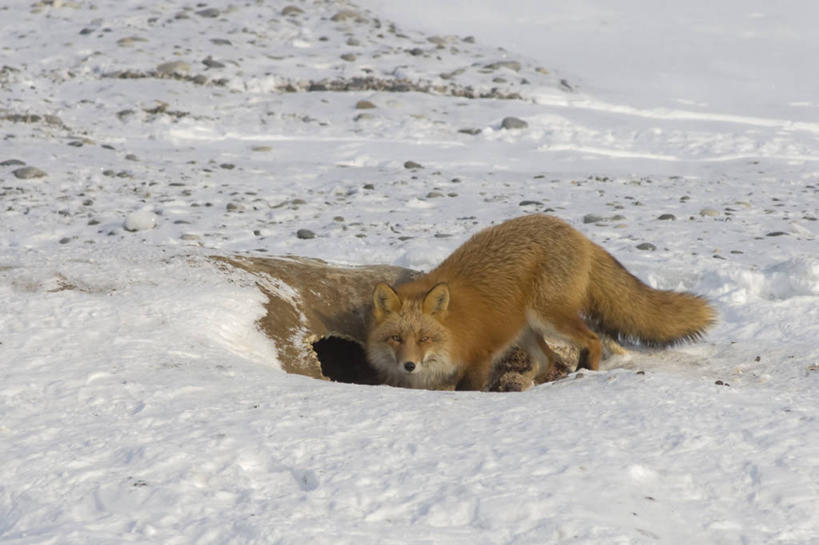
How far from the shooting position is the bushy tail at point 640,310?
6.21 meters

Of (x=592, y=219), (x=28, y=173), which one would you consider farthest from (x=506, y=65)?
(x=28, y=173)

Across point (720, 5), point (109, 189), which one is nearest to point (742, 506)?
point (109, 189)

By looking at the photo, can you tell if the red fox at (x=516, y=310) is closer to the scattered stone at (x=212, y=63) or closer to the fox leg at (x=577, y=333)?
the fox leg at (x=577, y=333)

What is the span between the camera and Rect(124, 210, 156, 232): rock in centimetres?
1052

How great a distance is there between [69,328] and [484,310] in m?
2.75

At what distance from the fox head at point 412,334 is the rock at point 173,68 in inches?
548

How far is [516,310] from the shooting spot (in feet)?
20.8

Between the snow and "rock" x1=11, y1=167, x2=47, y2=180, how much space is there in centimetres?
9

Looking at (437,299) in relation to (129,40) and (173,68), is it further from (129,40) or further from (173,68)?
(129,40)

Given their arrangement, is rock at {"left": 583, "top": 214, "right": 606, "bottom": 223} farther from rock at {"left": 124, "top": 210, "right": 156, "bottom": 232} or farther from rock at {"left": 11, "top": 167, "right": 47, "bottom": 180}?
rock at {"left": 11, "top": 167, "right": 47, "bottom": 180}

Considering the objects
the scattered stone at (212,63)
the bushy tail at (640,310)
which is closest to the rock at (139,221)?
the bushy tail at (640,310)

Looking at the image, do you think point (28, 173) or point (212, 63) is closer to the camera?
point (28, 173)

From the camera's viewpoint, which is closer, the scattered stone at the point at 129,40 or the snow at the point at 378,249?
the snow at the point at 378,249

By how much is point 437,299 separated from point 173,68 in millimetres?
14436
